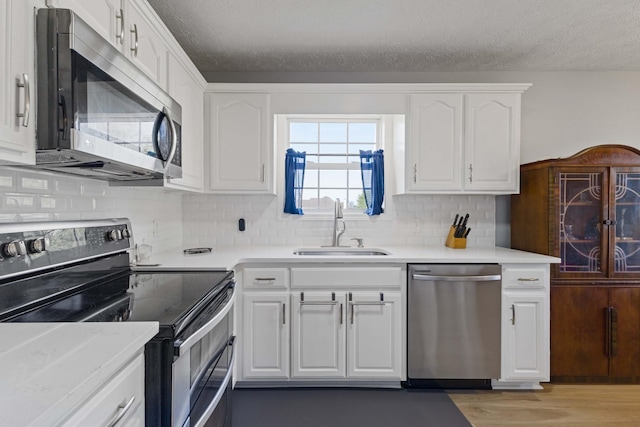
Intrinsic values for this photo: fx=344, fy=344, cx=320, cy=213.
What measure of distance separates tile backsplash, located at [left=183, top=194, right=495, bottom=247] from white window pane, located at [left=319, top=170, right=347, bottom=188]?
0.36m

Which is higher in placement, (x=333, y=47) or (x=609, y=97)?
(x=333, y=47)

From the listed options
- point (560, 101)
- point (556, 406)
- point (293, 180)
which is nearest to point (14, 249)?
point (293, 180)

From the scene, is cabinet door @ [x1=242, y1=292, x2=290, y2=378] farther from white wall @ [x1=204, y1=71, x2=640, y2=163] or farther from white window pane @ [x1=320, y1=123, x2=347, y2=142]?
white wall @ [x1=204, y1=71, x2=640, y2=163]

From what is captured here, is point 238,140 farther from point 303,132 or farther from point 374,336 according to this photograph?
point 374,336

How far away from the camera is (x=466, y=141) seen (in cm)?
264

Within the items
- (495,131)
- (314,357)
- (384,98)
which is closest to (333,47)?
(384,98)

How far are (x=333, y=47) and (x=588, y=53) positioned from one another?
198 cm

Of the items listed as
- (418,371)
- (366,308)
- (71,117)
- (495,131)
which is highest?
(495,131)

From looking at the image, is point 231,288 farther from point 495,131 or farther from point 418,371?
point 495,131

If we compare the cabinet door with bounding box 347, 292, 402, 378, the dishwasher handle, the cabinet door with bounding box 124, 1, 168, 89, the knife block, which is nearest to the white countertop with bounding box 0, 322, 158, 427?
the cabinet door with bounding box 124, 1, 168, 89

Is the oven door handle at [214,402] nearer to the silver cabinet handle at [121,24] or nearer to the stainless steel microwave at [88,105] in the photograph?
the stainless steel microwave at [88,105]

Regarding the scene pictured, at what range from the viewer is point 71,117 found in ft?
3.34

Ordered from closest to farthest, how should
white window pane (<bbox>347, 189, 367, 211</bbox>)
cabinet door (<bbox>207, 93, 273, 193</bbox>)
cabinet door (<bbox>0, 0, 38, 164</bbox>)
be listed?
cabinet door (<bbox>0, 0, 38, 164</bbox>) < cabinet door (<bbox>207, 93, 273, 193</bbox>) < white window pane (<bbox>347, 189, 367, 211</bbox>)

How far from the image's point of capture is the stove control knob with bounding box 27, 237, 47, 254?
3.99 feet
